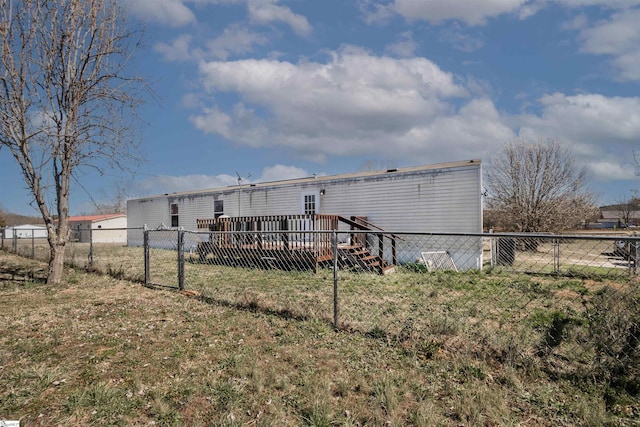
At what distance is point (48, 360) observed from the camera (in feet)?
10.8

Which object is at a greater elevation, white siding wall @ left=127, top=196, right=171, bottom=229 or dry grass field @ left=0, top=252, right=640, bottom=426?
white siding wall @ left=127, top=196, right=171, bottom=229

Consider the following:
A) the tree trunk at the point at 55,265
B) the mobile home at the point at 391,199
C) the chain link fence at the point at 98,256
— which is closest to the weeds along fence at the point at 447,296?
the chain link fence at the point at 98,256

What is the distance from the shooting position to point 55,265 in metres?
7.15

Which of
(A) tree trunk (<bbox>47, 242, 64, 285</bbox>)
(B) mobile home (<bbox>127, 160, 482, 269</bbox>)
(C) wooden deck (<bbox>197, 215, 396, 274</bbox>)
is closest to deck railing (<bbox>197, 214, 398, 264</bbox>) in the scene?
(C) wooden deck (<bbox>197, 215, 396, 274</bbox>)

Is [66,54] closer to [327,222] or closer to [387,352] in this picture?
[327,222]

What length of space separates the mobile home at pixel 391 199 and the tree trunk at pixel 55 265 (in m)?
5.98

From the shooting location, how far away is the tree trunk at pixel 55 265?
7.12 meters

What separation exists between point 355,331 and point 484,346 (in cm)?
143

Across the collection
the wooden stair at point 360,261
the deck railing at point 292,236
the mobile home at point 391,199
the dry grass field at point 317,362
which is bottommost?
the dry grass field at point 317,362

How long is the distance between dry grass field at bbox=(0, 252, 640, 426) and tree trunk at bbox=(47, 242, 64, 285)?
5.54 feet

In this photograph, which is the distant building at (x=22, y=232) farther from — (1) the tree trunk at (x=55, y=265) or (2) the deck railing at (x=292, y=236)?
(2) the deck railing at (x=292, y=236)

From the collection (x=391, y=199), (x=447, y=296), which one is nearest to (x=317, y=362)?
(x=447, y=296)

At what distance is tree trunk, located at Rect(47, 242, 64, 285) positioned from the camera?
7125mm

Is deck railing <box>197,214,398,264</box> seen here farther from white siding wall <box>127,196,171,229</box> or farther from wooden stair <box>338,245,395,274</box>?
white siding wall <box>127,196,171,229</box>
